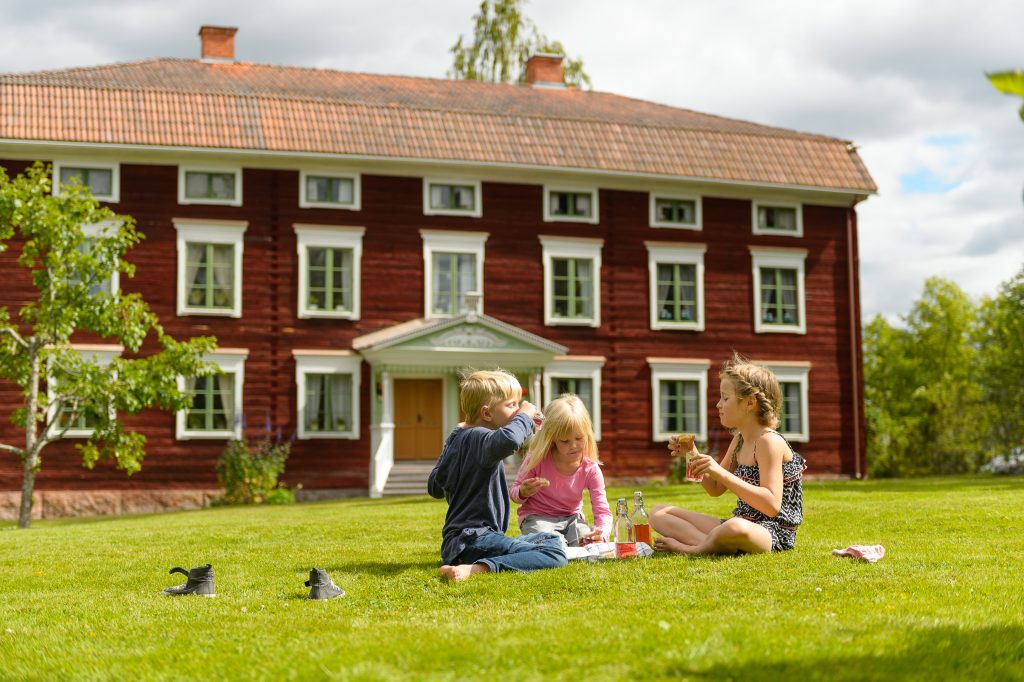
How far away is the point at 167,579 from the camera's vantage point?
858 centimetres

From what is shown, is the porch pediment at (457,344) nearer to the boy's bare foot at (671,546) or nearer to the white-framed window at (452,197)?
the white-framed window at (452,197)

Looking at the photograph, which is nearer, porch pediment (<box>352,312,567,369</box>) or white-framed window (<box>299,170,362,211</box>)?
porch pediment (<box>352,312,567,369</box>)

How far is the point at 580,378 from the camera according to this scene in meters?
28.0

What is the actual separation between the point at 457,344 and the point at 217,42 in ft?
37.2

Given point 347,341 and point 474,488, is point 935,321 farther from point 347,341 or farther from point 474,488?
point 474,488

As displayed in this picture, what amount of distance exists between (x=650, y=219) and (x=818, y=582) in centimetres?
2239

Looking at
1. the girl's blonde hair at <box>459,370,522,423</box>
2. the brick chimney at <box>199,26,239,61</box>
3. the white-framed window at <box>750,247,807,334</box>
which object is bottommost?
the girl's blonde hair at <box>459,370,522,423</box>

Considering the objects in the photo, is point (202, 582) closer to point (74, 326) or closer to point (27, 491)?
point (74, 326)

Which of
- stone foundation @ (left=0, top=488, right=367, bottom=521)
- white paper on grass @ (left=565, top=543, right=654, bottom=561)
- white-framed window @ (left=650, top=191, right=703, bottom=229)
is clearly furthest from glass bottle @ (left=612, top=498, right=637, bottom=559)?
white-framed window @ (left=650, top=191, right=703, bottom=229)

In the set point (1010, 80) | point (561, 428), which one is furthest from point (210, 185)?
point (1010, 80)

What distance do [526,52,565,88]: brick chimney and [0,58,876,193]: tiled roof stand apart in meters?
→ 1.27

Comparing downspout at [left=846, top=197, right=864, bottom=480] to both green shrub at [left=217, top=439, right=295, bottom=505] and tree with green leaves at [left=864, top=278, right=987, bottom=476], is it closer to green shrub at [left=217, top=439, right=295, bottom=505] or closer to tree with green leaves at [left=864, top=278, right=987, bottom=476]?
green shrub at [left=217, top=439, right=295, bottom=505]

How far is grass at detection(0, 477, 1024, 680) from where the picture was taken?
4.95 metres

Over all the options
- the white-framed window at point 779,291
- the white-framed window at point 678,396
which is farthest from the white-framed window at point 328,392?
the white-framed window at point 779,291
